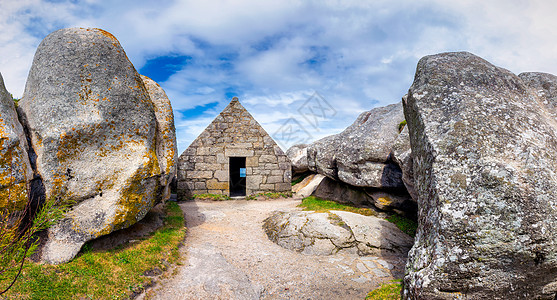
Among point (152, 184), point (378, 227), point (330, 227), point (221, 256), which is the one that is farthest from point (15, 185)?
point (378, 227)

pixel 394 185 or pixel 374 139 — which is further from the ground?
pixel 374 139

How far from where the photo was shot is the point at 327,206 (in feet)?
31.3

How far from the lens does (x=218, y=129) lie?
45.5 ft

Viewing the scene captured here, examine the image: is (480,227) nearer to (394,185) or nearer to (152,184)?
(394,185)

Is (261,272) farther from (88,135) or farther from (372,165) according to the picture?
(372,165)

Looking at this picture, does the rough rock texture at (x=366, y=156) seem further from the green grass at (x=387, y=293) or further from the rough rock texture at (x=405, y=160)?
the green grass at (x=387, y=293)

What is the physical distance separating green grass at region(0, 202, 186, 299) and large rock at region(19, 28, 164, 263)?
35cm

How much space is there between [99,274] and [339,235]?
4.52m

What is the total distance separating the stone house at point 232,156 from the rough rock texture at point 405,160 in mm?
6967

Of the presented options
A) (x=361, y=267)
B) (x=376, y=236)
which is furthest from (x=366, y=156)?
(x=361, y=267)

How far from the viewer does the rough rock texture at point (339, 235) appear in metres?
6.39

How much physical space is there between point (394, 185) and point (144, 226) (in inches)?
240

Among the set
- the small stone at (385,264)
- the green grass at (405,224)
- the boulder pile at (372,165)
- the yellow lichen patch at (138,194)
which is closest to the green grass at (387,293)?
the small stone at (385,264)

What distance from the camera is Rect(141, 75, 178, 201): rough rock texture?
6602 millimetres
